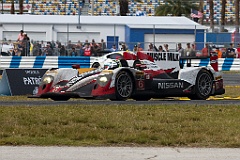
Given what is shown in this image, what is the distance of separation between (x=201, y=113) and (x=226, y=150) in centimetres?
321

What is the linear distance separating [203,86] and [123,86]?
2209mm

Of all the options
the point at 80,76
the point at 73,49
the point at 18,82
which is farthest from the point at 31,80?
the point at 73,49

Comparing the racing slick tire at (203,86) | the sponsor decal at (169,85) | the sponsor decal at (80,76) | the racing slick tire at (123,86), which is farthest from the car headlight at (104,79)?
the racing slick tire at (203,86)

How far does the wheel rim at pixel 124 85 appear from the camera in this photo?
49.7 feet

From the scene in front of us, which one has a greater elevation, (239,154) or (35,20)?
(35,20)

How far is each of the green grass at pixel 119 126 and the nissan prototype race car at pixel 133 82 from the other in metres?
1.86

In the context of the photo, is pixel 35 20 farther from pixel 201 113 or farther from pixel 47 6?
pixel 47 6

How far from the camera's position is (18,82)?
18125mm

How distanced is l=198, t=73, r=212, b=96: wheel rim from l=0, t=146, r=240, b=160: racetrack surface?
7.04 meters

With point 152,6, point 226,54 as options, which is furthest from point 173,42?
point 152,6

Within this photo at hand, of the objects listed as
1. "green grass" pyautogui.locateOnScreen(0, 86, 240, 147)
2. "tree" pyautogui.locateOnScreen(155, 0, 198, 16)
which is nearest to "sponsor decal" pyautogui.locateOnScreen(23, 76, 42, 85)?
"green grass" pyautogui.locateOnScreen(0, 86, 240, 147)

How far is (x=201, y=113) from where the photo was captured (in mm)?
12461

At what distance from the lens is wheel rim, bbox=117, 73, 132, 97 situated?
15154mm

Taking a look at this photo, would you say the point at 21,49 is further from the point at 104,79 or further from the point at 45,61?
the point at 104,79
